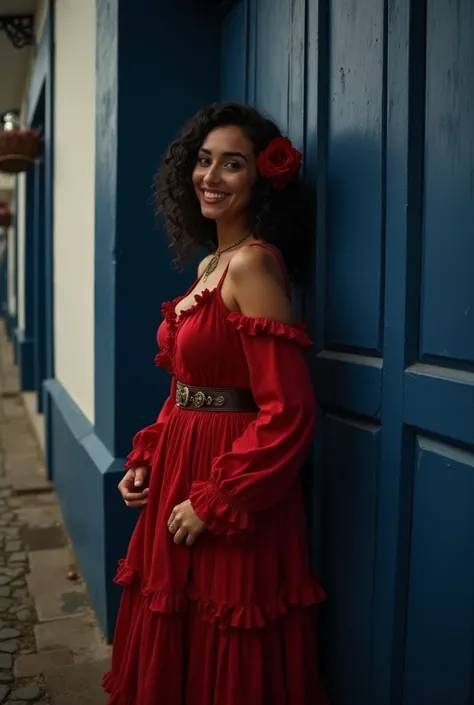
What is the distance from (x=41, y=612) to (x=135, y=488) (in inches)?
53.0

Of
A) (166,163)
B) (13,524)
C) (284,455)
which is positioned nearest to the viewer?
(284,455)

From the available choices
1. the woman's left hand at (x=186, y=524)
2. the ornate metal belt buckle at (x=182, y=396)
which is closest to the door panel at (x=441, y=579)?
the woman's left hand at (x=186, y=524)

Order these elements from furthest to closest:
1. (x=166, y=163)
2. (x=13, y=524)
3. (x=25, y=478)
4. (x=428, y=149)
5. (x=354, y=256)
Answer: (x=25, y=478) < (x=13, y=524) < (x=166, y=163) < (x=354, y=256) < (x=428, y=149)

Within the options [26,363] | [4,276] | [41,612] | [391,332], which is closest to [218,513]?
[391,332]

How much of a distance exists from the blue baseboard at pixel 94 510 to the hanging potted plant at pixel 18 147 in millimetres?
2351

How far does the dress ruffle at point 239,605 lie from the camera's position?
164cm

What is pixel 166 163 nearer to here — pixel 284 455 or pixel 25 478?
pixel 284 455

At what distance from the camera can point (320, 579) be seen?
195cm

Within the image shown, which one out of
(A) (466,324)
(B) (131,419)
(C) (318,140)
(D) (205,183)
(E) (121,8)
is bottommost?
(B) (131,419)

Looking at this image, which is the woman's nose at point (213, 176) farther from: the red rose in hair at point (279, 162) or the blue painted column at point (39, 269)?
the blue painted column at point (39, 269)

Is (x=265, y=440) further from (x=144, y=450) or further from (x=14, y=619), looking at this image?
(x=14, y=619)

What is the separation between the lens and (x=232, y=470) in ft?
5.21

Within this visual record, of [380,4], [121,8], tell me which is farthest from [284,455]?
[121,8]

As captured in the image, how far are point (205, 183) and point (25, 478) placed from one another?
386 centimetres
